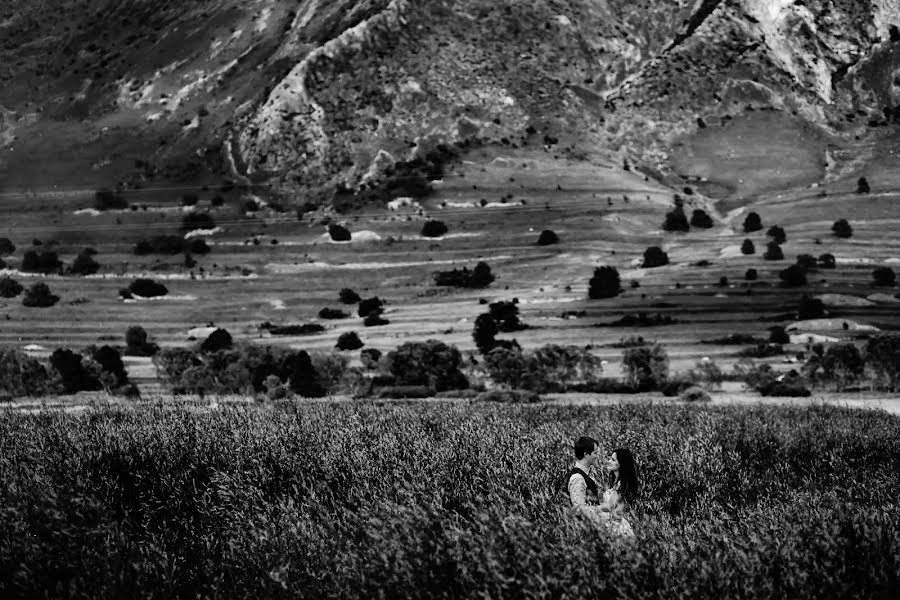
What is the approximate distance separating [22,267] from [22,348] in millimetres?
57208

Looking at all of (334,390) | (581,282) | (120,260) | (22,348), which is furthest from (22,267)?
(334,390)

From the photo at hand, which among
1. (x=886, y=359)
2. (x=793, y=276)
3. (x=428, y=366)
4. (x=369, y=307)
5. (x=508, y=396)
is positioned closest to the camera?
(x=508, y=396)

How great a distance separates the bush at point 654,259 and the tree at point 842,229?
28.2 m

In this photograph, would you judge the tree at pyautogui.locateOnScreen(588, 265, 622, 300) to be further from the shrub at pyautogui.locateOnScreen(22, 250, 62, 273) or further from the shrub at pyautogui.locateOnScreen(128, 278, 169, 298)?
the shrub at pyautogui.locateOnScreen(22, 250, 62, 273)

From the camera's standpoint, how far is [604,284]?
147 m

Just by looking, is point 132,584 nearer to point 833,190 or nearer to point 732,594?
point 732,594

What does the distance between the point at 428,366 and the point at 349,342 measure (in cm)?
3656

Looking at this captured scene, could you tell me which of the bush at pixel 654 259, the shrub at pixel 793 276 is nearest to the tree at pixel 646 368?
the shrub at pixel 793 276

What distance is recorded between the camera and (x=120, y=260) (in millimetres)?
192750

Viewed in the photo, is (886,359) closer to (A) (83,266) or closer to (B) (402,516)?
(B) (402,516)

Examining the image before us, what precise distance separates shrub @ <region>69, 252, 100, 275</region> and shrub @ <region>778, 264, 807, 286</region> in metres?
114

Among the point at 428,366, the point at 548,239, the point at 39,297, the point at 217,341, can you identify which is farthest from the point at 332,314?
the point at 428,366

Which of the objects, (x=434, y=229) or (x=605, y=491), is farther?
(x=434, y=229)

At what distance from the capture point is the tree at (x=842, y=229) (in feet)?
555
